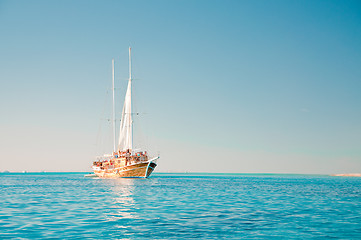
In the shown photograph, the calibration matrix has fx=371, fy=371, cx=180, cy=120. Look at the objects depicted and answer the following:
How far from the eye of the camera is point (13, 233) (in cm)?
2089

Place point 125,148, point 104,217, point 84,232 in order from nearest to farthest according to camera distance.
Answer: point 84,232
point 104,217
point 125,148

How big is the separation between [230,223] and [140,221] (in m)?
6.26

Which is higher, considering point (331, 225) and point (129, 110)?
point (129, 110)

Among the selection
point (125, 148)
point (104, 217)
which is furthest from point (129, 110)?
point (104, 217)

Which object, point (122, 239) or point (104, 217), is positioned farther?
point (104, 217)

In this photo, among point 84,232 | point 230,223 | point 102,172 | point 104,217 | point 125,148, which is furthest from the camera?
point 102,172

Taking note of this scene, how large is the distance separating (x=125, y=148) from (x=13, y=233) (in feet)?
331

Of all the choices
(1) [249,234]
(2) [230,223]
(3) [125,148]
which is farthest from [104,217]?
(3) [125,148]

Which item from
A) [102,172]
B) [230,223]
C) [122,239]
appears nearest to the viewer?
[122,239]

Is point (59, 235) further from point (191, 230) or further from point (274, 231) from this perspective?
point (274, 231)

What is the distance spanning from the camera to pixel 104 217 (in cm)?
2756

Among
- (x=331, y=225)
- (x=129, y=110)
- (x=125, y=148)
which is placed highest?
(x=129, y=110)

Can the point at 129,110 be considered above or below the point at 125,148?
above

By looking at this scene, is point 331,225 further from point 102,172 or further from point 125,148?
point 102,172
